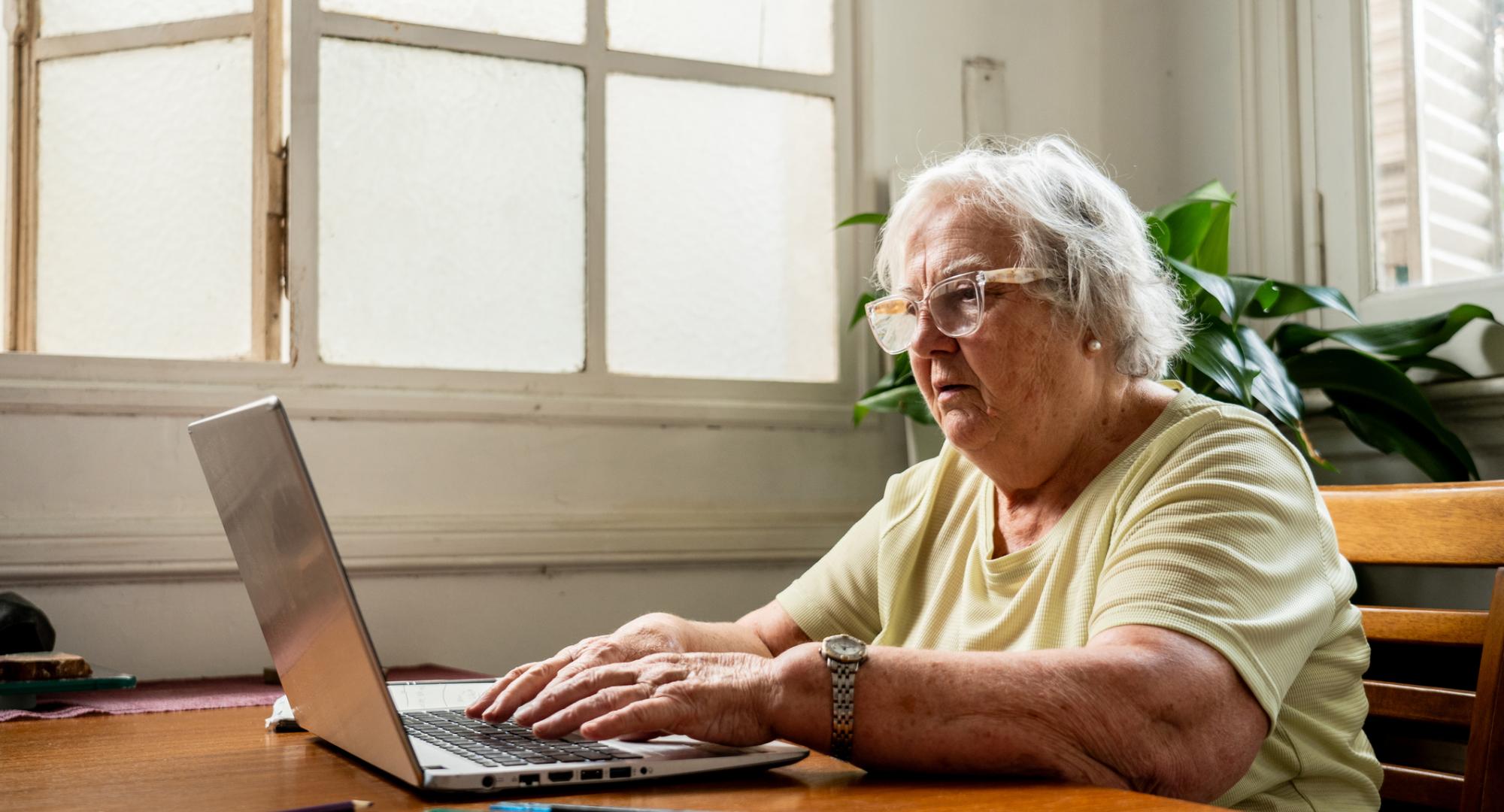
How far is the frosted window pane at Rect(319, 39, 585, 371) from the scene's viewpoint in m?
2.10

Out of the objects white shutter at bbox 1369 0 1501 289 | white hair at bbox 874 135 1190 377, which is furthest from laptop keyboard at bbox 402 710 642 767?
white shutter at bbox 1369 0 1501 289

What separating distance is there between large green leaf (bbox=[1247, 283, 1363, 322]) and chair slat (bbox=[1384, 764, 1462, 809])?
74 centimetres

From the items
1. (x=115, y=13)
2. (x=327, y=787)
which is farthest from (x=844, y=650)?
(x=115, y=13)

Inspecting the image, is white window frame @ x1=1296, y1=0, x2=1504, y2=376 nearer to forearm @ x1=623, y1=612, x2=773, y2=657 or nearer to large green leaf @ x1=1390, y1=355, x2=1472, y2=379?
Answer: large green leaf @ x1=1390, y1=355, x2=1472, y2=379

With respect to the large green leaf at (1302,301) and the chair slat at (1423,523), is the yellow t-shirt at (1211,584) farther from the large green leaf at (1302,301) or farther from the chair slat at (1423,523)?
the large green leaf at (1302,301)

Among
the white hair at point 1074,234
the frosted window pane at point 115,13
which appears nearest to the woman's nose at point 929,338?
Answer: the white hair at point 1074,234

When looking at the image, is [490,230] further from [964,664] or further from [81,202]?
[964,664]

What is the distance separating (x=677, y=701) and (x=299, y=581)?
11.5 inches

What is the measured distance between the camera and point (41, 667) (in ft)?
4.88

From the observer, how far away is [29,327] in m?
2.01

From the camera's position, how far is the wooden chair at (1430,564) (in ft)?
4.40

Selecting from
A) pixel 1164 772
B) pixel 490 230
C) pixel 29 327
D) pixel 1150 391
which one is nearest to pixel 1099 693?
pixel 1164 772

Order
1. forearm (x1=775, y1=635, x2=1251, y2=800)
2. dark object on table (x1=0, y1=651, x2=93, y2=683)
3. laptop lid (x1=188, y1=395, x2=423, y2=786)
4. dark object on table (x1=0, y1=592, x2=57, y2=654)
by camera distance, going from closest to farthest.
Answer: laptop lid (x1=188, y1=395, x2=423, y2=786) < forearm (x1=775, y1=635, x2=1251, y2=800) < dark object on table (x1=0, y1=651, x2=93, y2=683) < dark object on table (x1=0, y1=592, x2=57, y2=654)

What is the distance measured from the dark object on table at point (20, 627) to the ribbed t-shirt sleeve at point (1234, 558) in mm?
1298
